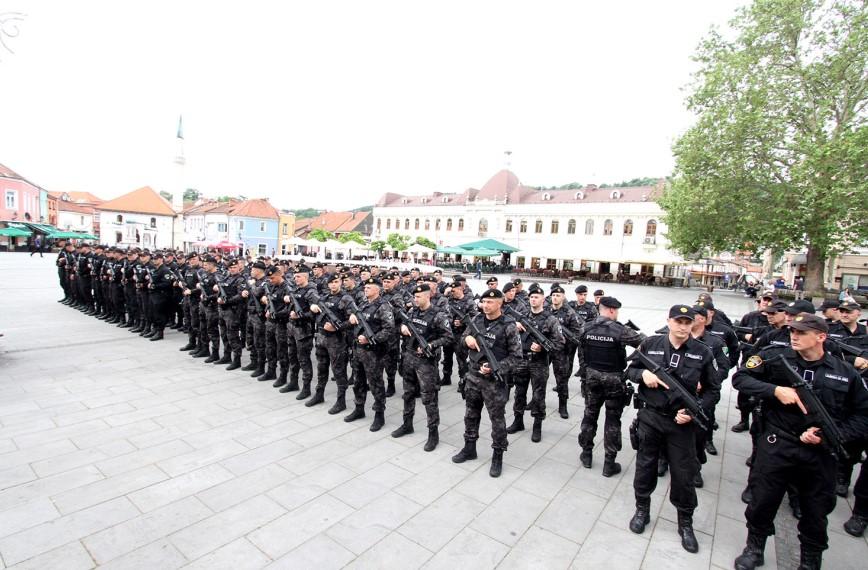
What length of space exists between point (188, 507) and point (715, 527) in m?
5.14

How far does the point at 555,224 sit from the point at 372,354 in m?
48.0

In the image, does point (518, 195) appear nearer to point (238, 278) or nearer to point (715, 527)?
point (238, 278)

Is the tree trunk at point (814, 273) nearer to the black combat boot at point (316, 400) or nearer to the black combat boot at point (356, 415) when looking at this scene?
the black combat boot at point (356, 415)

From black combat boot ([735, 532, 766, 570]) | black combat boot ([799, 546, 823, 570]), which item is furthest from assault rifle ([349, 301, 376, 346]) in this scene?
black combat boot ([799, 546, 823, 570])

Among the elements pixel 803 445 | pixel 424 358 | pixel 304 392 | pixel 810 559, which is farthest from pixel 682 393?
pixel 304 392

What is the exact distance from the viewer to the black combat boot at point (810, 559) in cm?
337

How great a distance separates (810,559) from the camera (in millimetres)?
3393

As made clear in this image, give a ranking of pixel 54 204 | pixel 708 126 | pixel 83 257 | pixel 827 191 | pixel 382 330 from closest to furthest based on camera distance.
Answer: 1. pixel 382 330
2. pixel 83 257
3. pixel 827 191
4. pixel 708 126
5. pixel 54 204

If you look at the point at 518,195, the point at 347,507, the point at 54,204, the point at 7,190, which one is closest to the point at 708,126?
the point at 347,507

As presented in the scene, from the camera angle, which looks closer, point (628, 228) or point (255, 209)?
point (628, 228)

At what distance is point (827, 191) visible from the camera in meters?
19.3

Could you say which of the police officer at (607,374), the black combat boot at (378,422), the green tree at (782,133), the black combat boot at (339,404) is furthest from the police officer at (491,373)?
the green tree at (782,133)

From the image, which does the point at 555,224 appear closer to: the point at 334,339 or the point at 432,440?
the point at 334,339

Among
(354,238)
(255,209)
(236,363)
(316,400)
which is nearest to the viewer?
(316,400)
